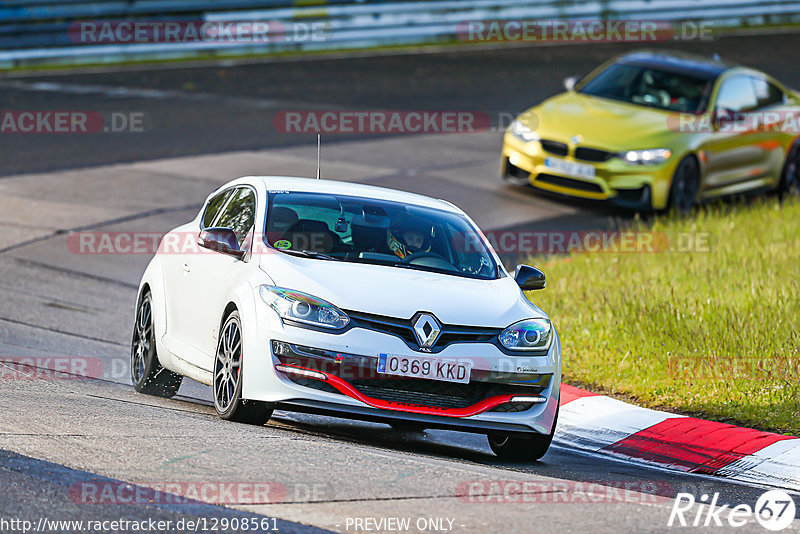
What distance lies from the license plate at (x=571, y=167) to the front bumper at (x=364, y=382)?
8924mm

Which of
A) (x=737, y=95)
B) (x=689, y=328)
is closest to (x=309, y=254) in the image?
(x=689, y=328)

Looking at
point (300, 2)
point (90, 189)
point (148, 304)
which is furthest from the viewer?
point (300, 2)

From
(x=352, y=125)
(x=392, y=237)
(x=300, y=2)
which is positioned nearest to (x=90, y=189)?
(x=352, y=125)

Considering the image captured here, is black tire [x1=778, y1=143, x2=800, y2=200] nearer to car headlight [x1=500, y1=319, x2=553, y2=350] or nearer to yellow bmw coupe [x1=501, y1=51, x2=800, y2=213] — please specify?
yellow bmw coupe [x1=501, y1=51, x2=800, y2=213]

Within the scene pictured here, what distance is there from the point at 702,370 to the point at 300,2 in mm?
20555

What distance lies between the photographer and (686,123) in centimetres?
1655

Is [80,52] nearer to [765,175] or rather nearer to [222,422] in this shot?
[765,175]

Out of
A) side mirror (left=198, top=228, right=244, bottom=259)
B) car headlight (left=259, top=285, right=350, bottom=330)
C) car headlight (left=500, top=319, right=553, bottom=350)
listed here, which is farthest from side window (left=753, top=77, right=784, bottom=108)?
car headlight (left=259, top=285, right=350, bottom=330)

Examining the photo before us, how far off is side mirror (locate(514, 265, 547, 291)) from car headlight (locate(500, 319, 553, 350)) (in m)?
0.68

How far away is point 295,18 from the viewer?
2831cm

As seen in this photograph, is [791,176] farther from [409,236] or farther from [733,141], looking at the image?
[409,236]

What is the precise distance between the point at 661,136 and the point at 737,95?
1.90 meters

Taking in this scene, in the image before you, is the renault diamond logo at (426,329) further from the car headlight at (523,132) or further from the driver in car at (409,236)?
the car headlight at (523,132)

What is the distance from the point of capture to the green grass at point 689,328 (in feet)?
29.6
